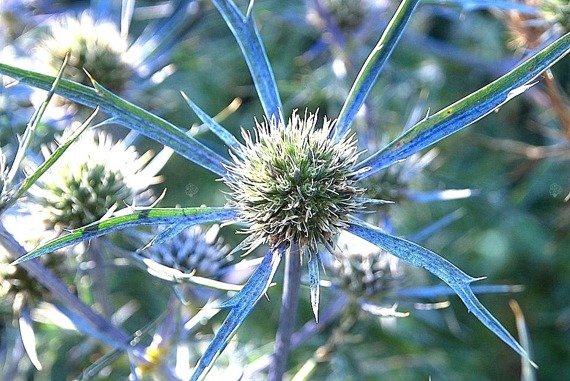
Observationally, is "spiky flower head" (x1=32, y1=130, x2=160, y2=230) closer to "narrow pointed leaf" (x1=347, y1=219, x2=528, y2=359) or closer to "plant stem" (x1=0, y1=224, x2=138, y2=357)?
"plant stem" (x1=0, y1=224, x2=138, y2=357)

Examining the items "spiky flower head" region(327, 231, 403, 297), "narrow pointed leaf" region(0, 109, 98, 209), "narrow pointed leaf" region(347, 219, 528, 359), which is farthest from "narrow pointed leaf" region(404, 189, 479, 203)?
"narrow pointed leaf" region(0, 109, 98, 209)

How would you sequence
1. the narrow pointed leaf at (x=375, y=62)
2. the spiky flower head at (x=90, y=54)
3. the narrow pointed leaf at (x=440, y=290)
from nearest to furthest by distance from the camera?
the narrow pointed leaf at (x=375, y=62), the narrow pointed leaf at (x=440, y=290), the spiky flower head at (x=90, y=54)

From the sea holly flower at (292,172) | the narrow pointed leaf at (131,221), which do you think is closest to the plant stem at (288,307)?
the sea holly flower at (292,172)

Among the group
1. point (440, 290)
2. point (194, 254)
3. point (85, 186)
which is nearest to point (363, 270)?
point (440, 290)

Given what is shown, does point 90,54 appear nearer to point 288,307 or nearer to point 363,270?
point 363,270

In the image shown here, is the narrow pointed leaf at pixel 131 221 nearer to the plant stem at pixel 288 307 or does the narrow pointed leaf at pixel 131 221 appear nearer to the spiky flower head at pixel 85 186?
the plant stem at pixel 288 307

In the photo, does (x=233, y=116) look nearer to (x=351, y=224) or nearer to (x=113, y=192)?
(x=113, y=192)
